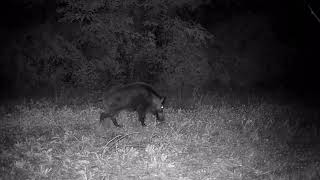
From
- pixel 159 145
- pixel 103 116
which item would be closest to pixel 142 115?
pixel 103 116

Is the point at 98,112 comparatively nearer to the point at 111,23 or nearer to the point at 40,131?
the point at 40,131

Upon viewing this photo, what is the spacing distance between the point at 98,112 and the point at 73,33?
12.5 feet

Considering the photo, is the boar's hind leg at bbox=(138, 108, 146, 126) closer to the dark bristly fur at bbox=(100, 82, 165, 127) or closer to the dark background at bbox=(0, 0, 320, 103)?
the dark bristly fur at bbox=(100, 82, 165, 127)

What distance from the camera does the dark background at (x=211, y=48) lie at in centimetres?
1294

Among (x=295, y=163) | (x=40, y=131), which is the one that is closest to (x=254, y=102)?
(x=295, y=163)

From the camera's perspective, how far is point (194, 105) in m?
12.2

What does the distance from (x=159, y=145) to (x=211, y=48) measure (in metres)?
12.2

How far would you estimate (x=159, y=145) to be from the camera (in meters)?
8.20

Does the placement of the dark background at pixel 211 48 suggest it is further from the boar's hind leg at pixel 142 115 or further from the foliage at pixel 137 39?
the boar's hind leg at pixel 142 115

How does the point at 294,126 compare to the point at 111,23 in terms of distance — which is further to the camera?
the point at 111,23

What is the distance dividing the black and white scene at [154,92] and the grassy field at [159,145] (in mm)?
33

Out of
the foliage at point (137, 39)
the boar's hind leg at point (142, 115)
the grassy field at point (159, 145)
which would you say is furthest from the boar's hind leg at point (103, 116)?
the foliage at point (137, 39)

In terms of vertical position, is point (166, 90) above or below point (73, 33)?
below

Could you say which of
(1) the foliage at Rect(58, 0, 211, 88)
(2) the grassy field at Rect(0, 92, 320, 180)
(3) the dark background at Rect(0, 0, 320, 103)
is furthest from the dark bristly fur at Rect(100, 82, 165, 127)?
(3) the dark background at Rect(0, 0, 320, 103)
